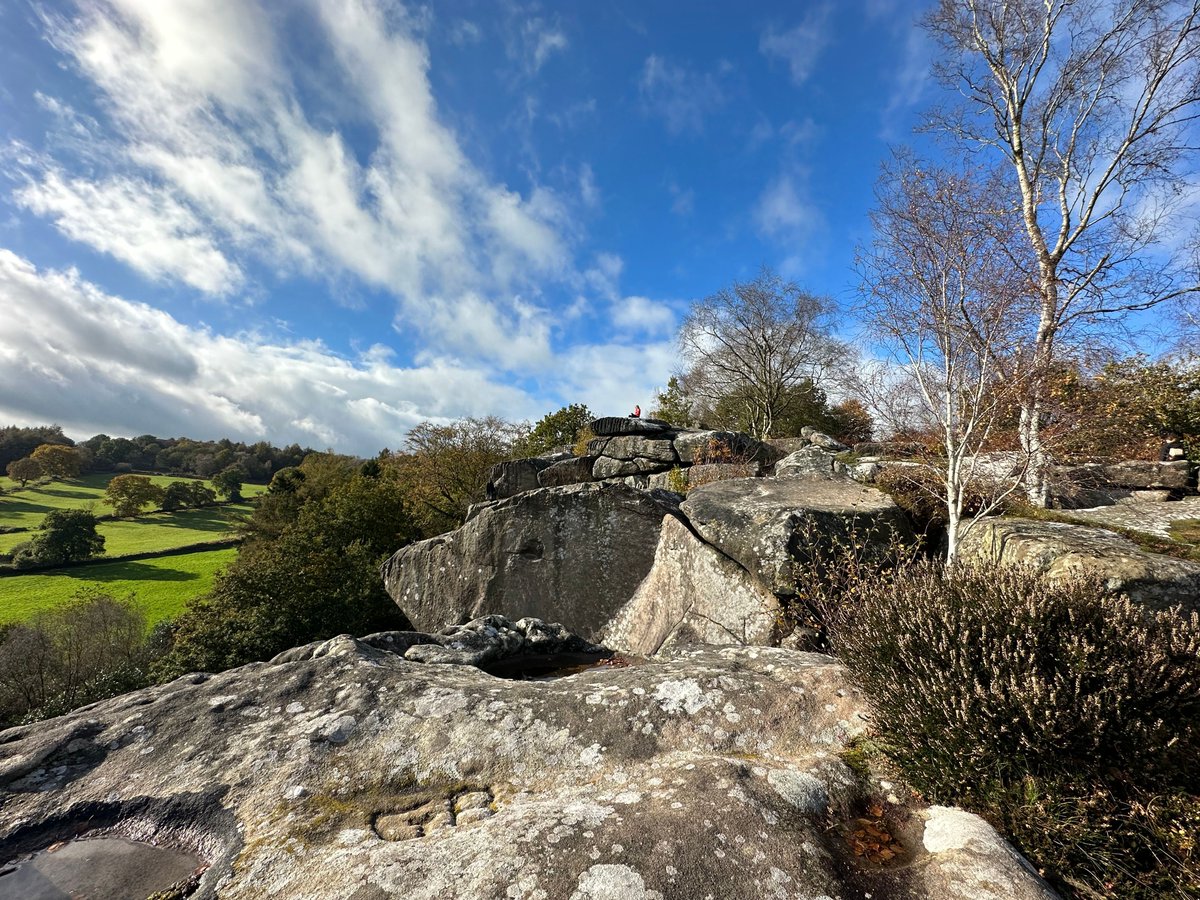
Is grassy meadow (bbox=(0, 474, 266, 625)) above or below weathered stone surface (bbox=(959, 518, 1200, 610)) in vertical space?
below

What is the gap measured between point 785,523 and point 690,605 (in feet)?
7.01

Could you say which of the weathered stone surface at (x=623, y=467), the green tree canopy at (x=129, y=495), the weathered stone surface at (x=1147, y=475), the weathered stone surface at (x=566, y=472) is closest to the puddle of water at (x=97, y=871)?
the weathered stone surface at (x=1147, y=475)

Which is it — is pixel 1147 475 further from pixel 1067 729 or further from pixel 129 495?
pixel 129 495

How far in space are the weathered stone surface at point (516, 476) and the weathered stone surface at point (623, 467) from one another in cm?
220

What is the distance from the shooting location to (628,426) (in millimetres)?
20812

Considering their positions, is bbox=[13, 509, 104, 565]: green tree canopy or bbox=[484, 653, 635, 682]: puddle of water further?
bbox=[13, 509, 104, 565]: green tree canopy

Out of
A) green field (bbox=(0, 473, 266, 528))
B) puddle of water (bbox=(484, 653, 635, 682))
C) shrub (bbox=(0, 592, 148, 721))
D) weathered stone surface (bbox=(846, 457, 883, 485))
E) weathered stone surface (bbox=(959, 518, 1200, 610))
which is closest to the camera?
weathered stone surface (bbox=(959, 518, 1200, 610))

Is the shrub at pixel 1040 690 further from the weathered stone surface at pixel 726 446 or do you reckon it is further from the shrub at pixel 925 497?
the weathered stone surface at pixel 726 446

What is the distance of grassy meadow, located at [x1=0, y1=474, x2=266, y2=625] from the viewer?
31.2 metres

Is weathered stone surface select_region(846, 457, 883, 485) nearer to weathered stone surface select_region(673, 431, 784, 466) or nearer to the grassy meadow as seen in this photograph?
weathered stone surface select_region(673, 431, 784, 466)

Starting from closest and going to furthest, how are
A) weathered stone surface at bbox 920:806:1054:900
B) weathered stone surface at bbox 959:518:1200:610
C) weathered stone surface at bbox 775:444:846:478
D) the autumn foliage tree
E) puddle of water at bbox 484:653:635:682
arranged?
1. weathered stone surface at bbox 920:806:1054:900
2. weathered stone surface at bbox 959:518:1200:610
3. puddle of water at bbox 484:653:635:682
4. weathered stone surface at bbox 775:444:846:478
5. the autumn foliage tree

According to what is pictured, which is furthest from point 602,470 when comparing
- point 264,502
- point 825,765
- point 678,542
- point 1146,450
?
point 264,502

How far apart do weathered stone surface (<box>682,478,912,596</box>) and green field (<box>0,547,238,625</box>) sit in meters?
33.0

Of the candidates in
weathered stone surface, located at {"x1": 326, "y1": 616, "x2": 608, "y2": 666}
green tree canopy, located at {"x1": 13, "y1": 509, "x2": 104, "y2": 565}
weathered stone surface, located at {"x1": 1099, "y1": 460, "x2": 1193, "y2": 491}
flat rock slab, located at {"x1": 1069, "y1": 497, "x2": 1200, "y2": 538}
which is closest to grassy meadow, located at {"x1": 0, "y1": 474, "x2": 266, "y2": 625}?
green tree canopy, located at {"x1": 13, "y1": 509, "x2": 104, "y2": 565}
